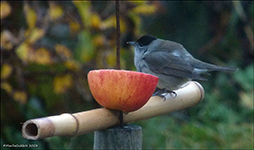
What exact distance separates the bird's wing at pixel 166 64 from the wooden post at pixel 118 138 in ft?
2.68

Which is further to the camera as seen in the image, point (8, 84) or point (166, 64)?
point (166, 64)

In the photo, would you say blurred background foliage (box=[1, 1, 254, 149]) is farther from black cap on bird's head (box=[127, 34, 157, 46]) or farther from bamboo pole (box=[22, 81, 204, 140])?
bamboo pole (box=[22, 81, 204, 140])

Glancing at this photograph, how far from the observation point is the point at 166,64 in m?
1.99

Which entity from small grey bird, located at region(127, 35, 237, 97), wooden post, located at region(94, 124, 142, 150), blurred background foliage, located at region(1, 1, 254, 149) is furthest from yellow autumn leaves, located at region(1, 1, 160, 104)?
wooden post, located at region(94, 124, 142, 150)

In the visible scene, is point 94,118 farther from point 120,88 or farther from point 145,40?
point 145,40

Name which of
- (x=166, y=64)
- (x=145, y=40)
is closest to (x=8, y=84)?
(x=145, y=40)

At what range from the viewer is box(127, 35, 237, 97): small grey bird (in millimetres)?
1921

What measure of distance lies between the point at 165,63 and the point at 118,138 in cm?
91

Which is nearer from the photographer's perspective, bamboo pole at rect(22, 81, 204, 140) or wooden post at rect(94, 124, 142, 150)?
bamboo pole at rect(22, 81, 204, 140)

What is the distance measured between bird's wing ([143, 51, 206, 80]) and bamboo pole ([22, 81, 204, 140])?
0.28m

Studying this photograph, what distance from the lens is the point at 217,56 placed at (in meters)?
3.31

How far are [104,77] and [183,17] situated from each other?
2.28 meters

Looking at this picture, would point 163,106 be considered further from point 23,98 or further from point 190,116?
point 190,116

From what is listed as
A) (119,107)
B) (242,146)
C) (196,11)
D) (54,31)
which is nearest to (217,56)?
(196,11)
